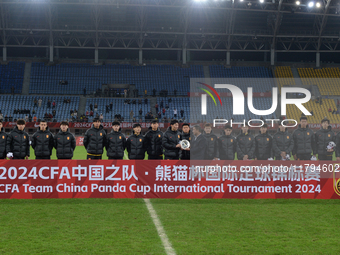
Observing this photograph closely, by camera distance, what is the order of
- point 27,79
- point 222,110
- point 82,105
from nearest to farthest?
point 82,105 → point 222,110 → point 27,79

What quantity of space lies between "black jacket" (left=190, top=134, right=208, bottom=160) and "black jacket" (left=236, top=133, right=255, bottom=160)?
1.40 meters

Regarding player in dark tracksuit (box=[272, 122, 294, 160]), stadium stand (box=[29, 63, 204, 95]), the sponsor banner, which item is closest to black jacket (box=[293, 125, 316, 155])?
player in dark tracksuit (box=[272, 122, 294, 160])

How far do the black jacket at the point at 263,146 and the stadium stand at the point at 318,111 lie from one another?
33615mm

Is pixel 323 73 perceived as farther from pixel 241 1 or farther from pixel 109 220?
pixel 109 220

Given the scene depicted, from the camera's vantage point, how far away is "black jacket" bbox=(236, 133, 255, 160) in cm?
1196

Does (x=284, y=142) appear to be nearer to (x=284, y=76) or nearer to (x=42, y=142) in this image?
(x=42, y=142)

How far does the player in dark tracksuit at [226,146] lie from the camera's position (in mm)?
11602

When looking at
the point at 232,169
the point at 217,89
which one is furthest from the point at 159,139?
the point at 217,89

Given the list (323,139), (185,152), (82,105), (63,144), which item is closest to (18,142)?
(63,144)

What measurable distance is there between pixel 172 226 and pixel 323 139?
724 centimetres

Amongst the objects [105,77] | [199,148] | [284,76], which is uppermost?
[284,76]

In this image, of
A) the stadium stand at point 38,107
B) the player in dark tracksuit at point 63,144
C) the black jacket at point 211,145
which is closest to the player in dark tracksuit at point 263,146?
the black jacket at point 211,145

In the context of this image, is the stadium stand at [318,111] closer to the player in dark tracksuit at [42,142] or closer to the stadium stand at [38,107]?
the stadium stand at [38,107]

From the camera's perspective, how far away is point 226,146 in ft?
38.1
